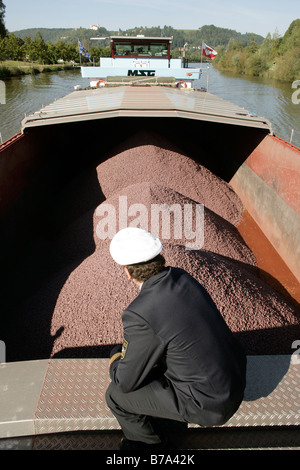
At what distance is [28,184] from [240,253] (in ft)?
12.5

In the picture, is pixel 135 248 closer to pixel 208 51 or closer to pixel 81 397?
pixel 81 397

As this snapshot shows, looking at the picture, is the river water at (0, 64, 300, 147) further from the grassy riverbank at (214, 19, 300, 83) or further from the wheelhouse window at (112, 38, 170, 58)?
the wheelhouse window at (112, 38, 170, 58)

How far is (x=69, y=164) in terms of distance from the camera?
8195 mm

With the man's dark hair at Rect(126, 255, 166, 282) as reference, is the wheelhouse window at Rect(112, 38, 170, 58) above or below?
above

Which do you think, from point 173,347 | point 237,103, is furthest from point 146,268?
point 237,103

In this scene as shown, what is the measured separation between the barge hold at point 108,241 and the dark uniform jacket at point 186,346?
0.48 m

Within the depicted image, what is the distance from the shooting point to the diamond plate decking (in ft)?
5.88

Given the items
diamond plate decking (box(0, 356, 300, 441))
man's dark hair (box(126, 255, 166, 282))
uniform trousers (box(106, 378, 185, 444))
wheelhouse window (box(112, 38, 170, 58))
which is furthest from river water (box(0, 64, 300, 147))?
uniform trousers (box(106, 378, 185, 444))

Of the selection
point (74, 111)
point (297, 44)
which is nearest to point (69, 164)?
point (74, 111)

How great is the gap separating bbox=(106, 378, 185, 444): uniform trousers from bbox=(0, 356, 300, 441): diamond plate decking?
15 centimetres

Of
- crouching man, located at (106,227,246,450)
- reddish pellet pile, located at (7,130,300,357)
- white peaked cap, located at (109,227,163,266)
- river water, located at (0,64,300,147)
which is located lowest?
reddish pellet pile, located at (7,130,300,357)

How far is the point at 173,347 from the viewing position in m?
1.40

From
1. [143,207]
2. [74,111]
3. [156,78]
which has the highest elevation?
[156,78]

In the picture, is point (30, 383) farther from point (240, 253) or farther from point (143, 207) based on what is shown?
point (240, 253)
